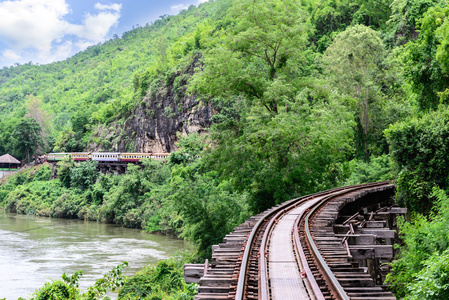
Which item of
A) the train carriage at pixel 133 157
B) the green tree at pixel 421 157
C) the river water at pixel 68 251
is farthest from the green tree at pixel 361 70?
the train carriage at pixel 133 157

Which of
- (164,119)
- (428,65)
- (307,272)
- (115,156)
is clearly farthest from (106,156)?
(307,272)

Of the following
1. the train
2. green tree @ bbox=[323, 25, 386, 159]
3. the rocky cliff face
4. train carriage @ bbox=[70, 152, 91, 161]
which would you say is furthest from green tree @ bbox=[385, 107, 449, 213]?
train carriage @ bbox=[70, 152, 91, 161]

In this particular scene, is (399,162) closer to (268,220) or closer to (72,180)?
(268,220)

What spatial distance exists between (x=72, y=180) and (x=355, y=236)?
54.5 metres

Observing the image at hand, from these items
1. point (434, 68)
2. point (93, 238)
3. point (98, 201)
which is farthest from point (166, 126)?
point (434, 68)

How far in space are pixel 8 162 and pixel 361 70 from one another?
6305cm

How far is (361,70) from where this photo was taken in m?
36.0

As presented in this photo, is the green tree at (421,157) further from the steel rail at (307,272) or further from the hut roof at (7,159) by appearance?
the hut roof at (7,159)

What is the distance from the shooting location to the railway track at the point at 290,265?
18.0 ft

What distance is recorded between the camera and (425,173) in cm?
1517

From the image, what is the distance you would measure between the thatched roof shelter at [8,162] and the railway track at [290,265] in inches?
2920

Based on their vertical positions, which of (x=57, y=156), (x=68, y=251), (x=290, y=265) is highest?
(x=57, y=156)

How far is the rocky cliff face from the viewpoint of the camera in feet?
171

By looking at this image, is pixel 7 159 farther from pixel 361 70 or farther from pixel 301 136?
pixel 301 136
